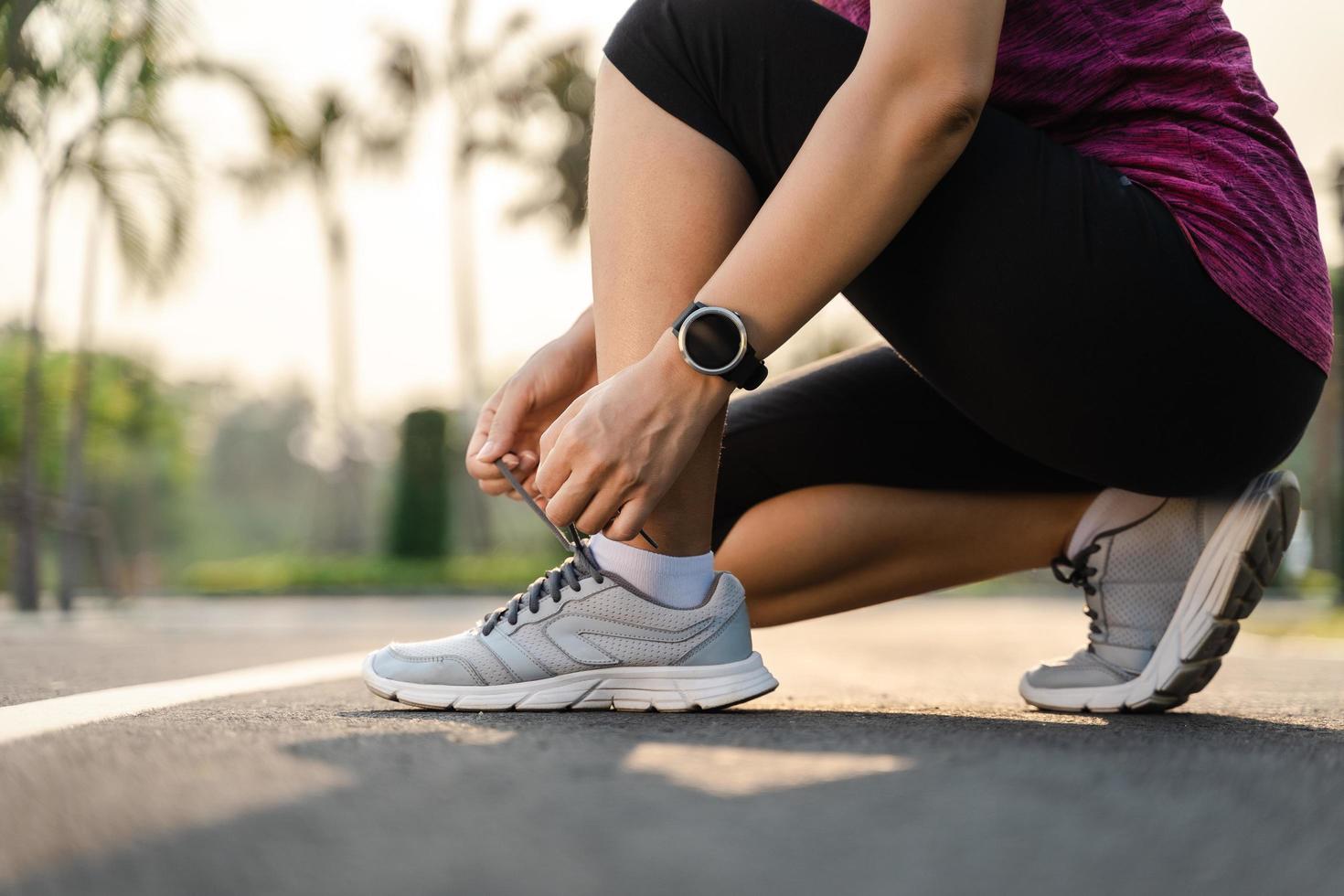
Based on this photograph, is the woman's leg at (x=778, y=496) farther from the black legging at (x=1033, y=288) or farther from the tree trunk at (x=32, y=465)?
the tree trunk at (x=32, y=465)

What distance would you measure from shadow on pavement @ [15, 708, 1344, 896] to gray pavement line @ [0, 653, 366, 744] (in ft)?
1.22

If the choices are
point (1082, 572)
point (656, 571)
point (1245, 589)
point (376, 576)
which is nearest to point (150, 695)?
point (656, 571)

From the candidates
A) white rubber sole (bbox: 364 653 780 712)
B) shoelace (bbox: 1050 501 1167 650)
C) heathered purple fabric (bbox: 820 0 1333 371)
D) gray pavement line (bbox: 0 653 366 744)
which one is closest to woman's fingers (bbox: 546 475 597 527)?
white rubber sole (bbox: 364 653 780 712)

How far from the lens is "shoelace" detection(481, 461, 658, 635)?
1.46 metres

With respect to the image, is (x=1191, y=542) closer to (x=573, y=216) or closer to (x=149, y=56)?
(x=149, y=56)

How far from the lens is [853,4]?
1597mm

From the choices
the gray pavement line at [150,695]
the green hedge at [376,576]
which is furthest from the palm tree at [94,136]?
the gray pavement line at [150,695]

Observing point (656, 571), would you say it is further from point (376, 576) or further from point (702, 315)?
point (376, 576)

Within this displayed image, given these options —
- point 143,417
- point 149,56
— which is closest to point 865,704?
point 149,56

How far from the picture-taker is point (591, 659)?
4.72 ft

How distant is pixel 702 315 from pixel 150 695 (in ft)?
3.07

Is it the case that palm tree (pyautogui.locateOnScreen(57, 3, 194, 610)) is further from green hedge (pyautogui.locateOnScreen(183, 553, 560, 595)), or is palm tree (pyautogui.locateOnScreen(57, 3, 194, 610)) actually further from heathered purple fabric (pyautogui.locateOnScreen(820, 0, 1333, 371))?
heathered purple fabric (pyautogui.locateOnScreen(820, 0, 1333, 371))

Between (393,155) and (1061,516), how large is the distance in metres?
20.2

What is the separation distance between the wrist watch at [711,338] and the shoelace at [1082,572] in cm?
Answer: 73
